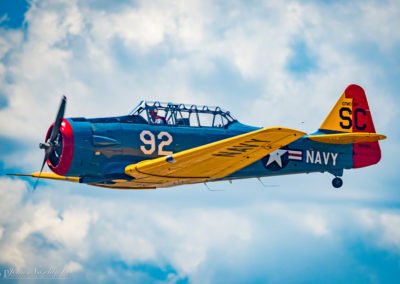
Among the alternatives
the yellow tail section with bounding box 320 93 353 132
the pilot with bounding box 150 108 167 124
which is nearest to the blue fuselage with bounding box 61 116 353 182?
the pilot with bounding box 150 108 167 124

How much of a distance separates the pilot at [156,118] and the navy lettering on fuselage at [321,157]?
4715mm

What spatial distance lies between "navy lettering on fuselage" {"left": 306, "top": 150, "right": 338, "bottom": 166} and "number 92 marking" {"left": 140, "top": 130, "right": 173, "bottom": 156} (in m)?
4.60

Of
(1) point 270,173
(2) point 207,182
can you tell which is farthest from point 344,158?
(2) point 207,182

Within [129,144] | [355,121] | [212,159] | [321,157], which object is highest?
[355,121]

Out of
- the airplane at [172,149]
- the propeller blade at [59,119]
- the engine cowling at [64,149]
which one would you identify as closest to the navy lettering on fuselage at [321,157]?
the airplane at [172,149]

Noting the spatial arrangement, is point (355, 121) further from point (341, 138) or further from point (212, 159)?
point (212, 159)

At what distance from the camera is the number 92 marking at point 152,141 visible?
16.7 metres

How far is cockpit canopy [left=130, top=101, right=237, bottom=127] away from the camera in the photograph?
→ 17.2m

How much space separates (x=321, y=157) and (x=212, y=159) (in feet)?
16.8

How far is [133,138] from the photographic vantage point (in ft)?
54.5

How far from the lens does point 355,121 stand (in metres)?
20.3

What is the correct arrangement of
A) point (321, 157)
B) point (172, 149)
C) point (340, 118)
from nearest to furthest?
point (172, 149) → point (321, 157) → point (340, 118)

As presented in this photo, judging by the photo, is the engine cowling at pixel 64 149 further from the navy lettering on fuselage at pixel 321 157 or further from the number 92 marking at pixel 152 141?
the navy lettering on fuselage at pixel 321 157

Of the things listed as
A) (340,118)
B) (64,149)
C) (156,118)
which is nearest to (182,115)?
(156,118)
